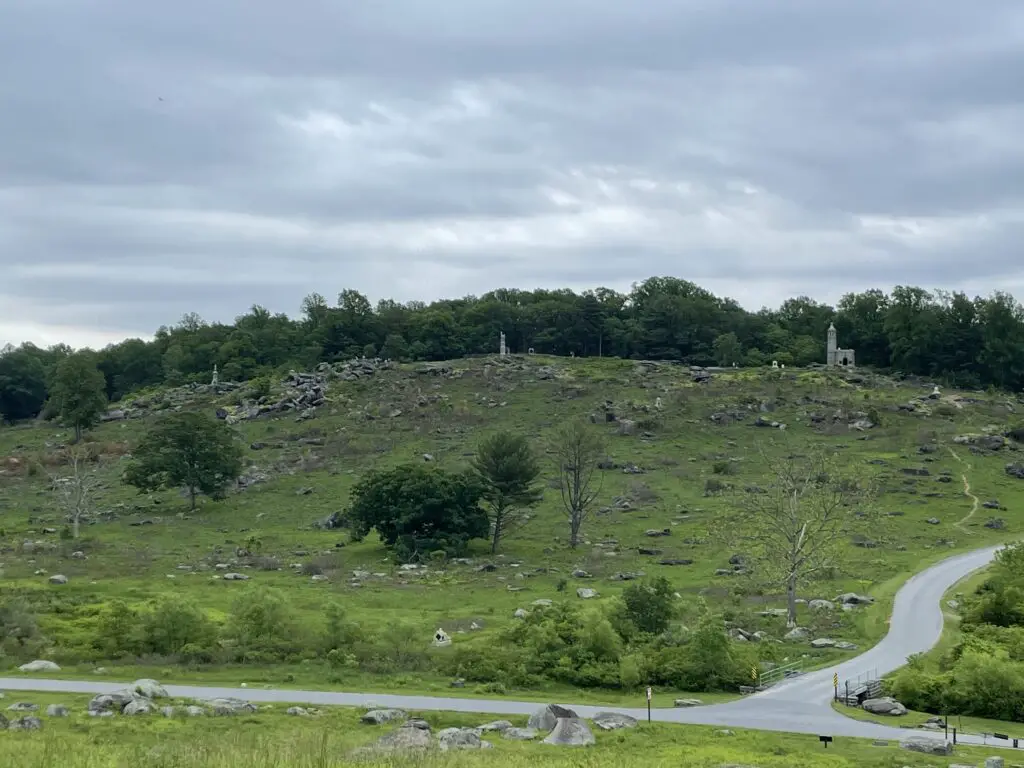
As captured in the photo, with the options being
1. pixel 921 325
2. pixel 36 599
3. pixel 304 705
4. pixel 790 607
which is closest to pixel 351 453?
pixel 36 599

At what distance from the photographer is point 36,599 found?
1661 inches

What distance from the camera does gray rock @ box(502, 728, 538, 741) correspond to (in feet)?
86.5

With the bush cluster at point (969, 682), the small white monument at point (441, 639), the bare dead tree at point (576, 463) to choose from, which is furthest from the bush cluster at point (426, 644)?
the bare dead tree at point (576, 463)

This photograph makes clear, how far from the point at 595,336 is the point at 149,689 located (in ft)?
381

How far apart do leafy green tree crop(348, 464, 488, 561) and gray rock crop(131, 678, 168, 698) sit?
1084 inches

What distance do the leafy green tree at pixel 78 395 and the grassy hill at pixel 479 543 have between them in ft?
10.9

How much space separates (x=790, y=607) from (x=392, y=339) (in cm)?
9793

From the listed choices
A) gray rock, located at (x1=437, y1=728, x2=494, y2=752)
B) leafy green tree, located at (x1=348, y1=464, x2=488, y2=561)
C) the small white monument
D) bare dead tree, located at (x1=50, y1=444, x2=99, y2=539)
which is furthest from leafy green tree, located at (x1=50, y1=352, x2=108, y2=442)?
gray rock, located at (x1=437, y1=728, x2=494, y2=752)

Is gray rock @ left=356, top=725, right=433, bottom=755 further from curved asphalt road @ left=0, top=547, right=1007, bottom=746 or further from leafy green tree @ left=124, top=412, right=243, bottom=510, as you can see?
leafy green tree @ left=124, top=412, right=243, bottom=510

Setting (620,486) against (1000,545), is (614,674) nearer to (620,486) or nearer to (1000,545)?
(1000,545)

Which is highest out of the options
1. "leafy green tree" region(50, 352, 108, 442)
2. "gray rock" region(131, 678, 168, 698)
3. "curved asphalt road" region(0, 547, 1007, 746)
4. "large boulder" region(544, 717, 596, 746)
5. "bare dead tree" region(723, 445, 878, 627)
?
"leafy green tree" region(50, 352, 108, 442)

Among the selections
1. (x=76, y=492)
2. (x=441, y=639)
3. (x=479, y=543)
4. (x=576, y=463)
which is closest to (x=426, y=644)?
(x=441, y=639)

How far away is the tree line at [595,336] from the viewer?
411ft

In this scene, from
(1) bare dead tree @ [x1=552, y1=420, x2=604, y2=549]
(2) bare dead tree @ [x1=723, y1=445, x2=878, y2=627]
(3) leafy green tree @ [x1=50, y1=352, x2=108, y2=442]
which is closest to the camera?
(2) bare dead tree @ [x1=723, y1=445, x2=878, y2=627]
